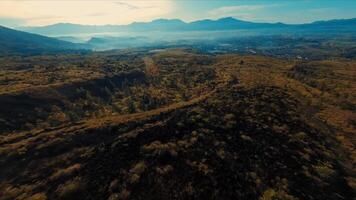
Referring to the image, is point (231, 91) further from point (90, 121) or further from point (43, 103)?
point (43, 103)

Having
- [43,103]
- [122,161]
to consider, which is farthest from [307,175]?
[43,103]

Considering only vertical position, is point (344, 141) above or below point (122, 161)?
below

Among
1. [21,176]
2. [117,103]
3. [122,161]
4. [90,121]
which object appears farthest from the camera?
[117,103]

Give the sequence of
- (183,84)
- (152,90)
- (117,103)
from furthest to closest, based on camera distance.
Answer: (183,84), (152,90), (117,103)

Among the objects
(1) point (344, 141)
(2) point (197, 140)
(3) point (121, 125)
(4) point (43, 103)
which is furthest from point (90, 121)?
(1) point (344, 141)

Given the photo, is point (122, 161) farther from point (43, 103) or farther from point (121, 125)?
point (43, 103)

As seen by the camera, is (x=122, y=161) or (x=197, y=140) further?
(x=197, y=140)
